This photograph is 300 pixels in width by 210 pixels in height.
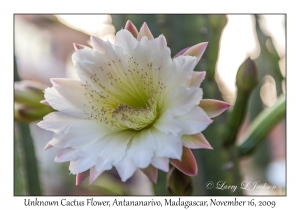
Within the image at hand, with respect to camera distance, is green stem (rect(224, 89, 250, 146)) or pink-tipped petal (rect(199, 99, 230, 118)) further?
green stem (rect(224, 89, 250, 146))

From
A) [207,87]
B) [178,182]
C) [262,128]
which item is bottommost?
[178,182]

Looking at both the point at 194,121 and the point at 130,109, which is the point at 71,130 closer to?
the point at 130,109

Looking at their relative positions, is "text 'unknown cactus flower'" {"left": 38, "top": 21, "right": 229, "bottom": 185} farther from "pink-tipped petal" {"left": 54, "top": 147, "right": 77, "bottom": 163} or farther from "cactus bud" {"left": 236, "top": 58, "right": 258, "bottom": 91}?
"cactus bud" {"left": 236, "top": 58, "right": 258, "bottom": 91}

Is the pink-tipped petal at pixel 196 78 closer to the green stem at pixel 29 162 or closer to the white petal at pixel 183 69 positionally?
the white petal at pixel 183 69

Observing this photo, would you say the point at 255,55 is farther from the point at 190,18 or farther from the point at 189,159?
the point at 189,159

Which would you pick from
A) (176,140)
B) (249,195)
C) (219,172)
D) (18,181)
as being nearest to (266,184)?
(249,195)

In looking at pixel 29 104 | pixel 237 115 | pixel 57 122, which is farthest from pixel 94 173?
pixel 237 115

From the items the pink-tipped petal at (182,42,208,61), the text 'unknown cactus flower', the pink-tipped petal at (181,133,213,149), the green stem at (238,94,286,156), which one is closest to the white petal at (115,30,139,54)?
the text 'unknown cactus flower'
